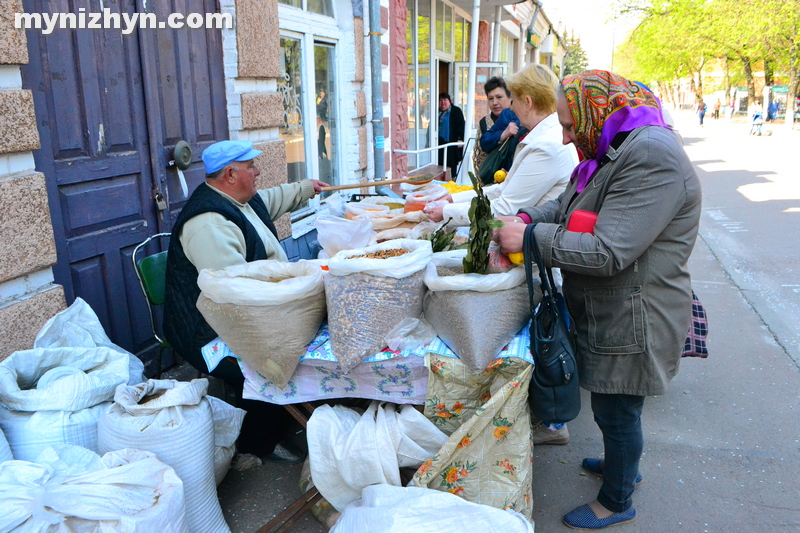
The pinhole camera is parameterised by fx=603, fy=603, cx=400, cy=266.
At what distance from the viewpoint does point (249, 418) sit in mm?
2799

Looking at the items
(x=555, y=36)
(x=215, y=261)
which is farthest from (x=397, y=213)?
(x=555, y=36)

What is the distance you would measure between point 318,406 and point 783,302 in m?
4.45

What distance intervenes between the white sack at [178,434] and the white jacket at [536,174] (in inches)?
59.6

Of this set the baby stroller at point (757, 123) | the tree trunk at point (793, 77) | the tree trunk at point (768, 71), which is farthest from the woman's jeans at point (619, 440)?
the tree trunk at point (768, 71)

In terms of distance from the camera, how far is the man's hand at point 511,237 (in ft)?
6.84

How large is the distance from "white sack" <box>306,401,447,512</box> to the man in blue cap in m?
0.52

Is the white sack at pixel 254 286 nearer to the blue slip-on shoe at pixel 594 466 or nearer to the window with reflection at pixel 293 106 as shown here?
the blue slip-on shoe at pixel 594 466

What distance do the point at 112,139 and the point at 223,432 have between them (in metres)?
1.69

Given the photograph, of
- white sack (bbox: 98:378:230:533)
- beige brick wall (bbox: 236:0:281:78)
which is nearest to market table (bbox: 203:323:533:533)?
white sack (bbox: 98:378:230:533)

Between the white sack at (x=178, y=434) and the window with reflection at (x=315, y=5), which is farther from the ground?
the window with reflection at (x=315, y=5)

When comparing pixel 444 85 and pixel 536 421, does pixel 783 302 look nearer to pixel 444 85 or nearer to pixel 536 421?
pixel 536 421

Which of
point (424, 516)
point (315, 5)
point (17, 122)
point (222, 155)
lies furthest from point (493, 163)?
point (424, 516)

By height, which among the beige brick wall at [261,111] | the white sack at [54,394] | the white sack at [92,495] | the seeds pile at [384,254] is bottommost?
the white sack at [92,495]

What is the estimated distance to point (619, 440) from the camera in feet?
7.47
